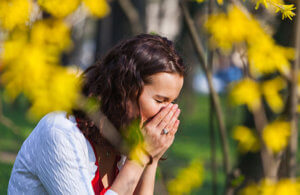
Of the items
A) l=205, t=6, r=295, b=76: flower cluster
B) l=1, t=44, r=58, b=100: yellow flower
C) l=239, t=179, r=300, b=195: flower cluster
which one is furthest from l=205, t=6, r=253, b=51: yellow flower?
l=1, t=44, r=58, b=100: yellow flower

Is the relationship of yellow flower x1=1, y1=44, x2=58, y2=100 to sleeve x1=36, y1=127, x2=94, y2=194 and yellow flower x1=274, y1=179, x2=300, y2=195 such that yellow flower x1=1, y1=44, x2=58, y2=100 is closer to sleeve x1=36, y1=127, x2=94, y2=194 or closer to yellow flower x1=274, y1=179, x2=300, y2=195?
sleeve x1=36, y1=127, x2=94, y2=194

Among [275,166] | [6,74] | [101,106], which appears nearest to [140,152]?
[101,106]

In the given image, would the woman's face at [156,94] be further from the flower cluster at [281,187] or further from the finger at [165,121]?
the flower cluster at [281,187]

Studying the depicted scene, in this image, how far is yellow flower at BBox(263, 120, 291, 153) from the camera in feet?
9.54

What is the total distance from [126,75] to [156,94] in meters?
0.15

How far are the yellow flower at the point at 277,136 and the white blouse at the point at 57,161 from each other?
1124 millimetres

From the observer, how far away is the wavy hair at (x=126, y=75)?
2.20m

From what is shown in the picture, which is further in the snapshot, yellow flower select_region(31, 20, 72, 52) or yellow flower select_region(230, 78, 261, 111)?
yellow flower select_region(230, 78, 261, 111)

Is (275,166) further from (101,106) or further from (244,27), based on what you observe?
(101,106)

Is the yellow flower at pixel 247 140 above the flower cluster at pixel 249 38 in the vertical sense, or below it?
below

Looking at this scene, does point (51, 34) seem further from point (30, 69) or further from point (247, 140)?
point (247, 140)

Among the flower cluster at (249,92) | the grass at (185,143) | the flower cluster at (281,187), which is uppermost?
the flower cluster at (249,92)

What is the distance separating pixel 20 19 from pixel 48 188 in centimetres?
68

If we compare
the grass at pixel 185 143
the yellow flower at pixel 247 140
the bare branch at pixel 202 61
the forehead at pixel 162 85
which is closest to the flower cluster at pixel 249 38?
the bare branch at pixel 202 61
